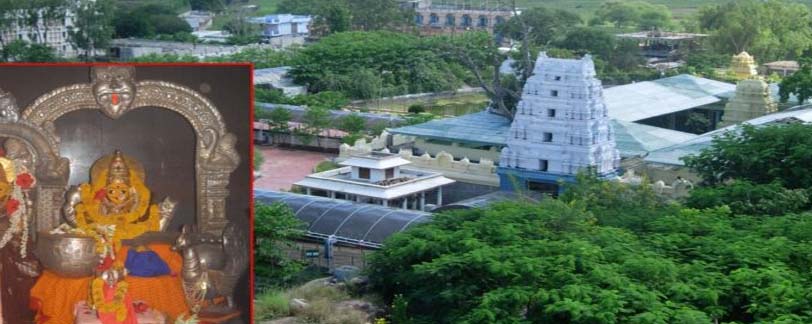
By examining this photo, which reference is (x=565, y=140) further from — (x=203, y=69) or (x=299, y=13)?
(x=299, y=13)

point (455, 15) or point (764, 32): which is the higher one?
point (764, 32)

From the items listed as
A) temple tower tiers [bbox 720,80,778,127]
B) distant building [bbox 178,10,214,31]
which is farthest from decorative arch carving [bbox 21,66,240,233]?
distant building [bbox 178,10,214,31]

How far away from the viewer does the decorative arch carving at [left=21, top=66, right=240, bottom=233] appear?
13.8 meters

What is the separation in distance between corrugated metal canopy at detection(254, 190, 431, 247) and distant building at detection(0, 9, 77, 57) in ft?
99.8

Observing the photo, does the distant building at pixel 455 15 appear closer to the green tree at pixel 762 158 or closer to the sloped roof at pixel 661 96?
the sloped roof at pixel 661 96

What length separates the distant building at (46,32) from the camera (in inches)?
1962

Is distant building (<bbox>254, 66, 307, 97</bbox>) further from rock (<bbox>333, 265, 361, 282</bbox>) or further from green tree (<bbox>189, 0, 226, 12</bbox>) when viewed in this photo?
green tree (<bbox>189, 0, 226, 12</bbox>)

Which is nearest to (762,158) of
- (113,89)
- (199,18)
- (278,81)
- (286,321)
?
(286,321)

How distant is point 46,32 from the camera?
51188mm

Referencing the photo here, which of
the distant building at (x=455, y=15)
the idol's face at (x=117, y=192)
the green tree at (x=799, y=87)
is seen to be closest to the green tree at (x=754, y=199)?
the idol's face at (x=117, y=192)

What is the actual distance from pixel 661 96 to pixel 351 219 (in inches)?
628

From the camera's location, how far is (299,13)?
67312mm

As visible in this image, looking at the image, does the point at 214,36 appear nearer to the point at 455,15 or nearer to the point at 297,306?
the point at 455,15

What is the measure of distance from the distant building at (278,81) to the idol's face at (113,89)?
25.8 m
